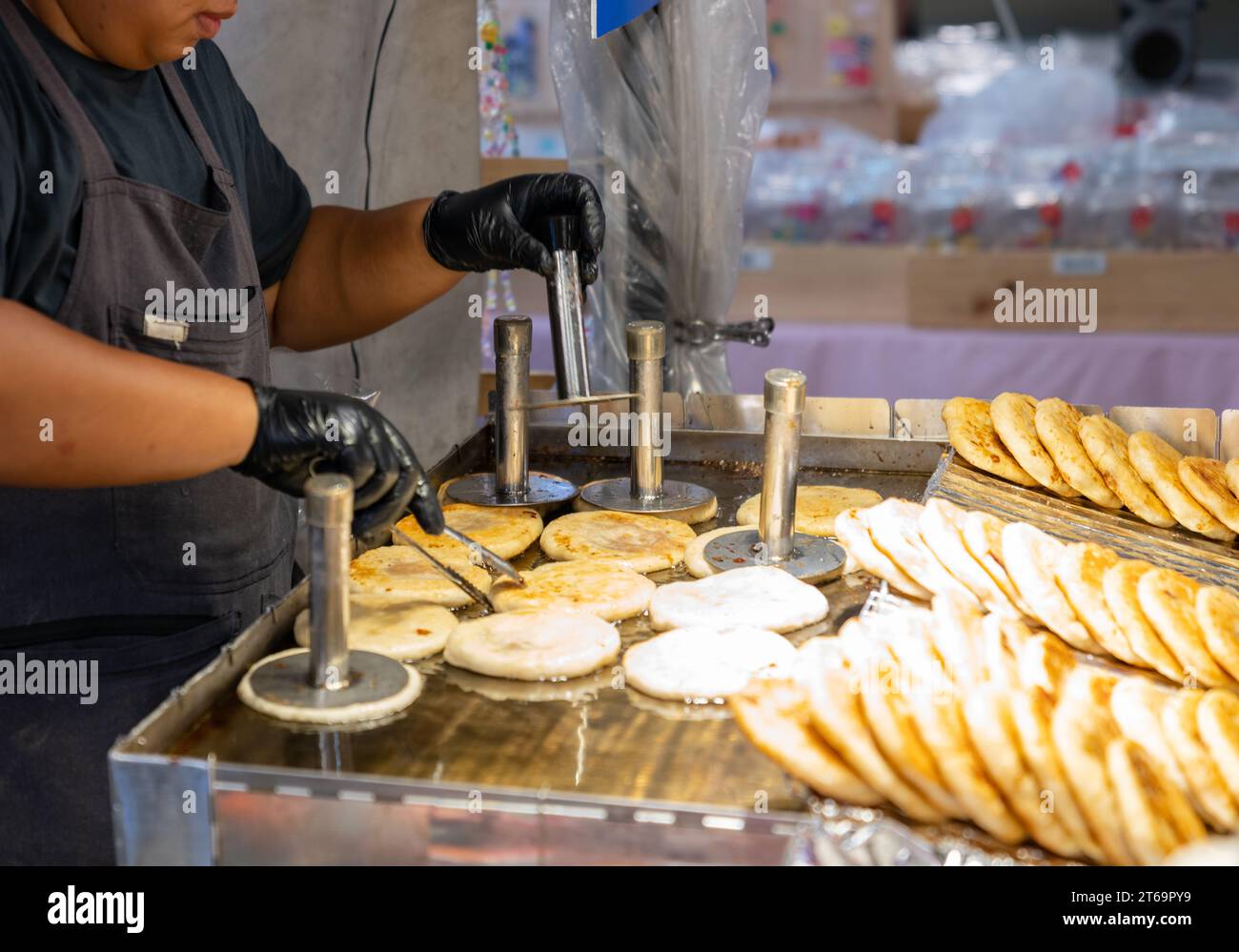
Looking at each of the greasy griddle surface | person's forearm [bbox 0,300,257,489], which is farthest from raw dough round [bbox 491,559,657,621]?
person's forearm [bbox 0,300,257,489]

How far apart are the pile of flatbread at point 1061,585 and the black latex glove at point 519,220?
2.66 feet

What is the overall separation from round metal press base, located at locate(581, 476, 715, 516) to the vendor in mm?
507

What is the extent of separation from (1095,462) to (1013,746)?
51.7 inches

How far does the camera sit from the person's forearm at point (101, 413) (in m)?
1.77

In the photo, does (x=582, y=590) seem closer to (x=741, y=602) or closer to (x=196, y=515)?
(x=741, y=602)

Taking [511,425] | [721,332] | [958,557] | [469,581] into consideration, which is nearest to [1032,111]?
[721,332]

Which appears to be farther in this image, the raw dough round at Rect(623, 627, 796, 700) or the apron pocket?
the apron pocket

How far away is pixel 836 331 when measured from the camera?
5.25 meters

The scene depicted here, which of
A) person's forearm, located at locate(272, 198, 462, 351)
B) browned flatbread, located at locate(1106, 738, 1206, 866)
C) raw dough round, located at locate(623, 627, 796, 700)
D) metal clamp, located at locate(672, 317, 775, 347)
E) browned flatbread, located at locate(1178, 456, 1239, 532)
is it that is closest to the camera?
browned flatbread, located at locate(1106, 738, 1206, 866)

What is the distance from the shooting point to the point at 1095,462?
2.70 meters

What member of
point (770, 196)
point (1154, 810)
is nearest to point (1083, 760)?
point (1154, 810)

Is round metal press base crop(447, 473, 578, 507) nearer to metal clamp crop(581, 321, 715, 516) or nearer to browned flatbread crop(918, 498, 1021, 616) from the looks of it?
metal clamp crop(581, 321, 715, 516)

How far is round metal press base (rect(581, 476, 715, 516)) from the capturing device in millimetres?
2744

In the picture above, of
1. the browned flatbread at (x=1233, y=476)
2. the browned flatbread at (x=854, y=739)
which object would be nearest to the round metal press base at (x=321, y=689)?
the browned flatbread at (x=854, y=739)
